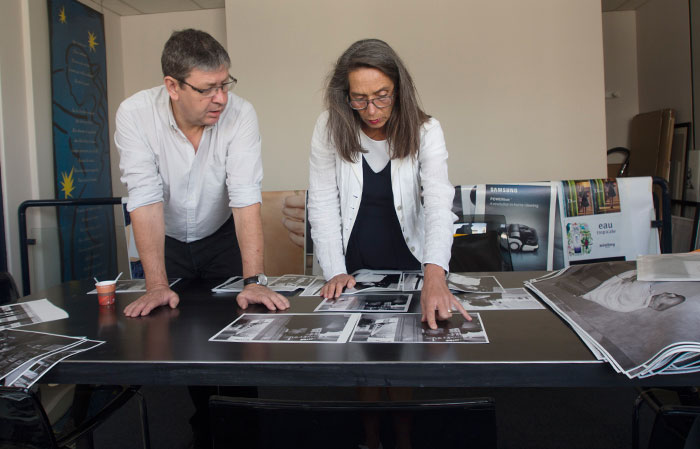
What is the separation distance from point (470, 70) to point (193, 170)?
303cm

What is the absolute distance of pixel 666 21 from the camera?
5.26 m

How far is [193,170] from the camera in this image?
1827mm

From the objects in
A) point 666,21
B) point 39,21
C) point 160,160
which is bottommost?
point 160,160

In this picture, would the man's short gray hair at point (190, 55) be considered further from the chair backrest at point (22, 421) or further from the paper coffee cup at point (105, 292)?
the chair backrest at point (22, 421)

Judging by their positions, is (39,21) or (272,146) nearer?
(39,21)

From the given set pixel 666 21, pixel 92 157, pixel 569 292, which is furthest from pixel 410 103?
pixel 666 21

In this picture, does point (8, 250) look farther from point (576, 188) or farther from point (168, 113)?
point (576, 188)

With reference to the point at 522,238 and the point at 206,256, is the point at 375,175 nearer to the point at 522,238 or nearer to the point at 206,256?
the point at 206,256

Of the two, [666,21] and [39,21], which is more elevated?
[666,21]

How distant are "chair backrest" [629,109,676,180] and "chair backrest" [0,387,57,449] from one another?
5.78m

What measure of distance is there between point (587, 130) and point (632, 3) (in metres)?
2.34

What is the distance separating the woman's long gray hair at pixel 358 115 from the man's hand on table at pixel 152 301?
66 cm

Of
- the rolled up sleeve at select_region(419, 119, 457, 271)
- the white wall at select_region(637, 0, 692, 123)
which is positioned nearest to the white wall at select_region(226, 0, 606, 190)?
the white wall at select_region(637, 0, 692, 123)

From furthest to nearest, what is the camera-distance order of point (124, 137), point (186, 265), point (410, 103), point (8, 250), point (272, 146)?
point (272, 146) < point (8, 250) < point (186, 265) < point (124, 137) < point (410, 103)
